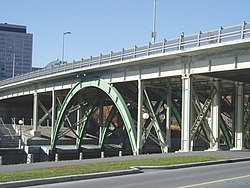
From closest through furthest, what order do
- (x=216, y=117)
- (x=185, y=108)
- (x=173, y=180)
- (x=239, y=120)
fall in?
1. (x=173, y=180)
2. (x=185, y=108)
3. (x=216, y=117)
4. (x=239, y=120)

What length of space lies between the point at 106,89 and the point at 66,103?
978 cm

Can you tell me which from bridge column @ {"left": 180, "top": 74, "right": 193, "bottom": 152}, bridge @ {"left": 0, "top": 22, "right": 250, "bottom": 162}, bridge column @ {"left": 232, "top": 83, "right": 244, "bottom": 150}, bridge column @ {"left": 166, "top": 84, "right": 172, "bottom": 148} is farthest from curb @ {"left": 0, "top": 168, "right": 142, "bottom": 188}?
bridge column @ {"left": 166, "top": 84, "right": 172, "bottom": 148}

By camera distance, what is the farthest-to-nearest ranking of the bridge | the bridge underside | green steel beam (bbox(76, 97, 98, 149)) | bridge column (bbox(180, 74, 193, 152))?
green steel beam (bbox(76, 97, 98, 149))
the bridge underside
bridge column (bbox(180, 74, 193, 152))
the bridge

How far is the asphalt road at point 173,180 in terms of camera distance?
14164mm

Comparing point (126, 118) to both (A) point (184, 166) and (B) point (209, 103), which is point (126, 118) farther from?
(A) point (184, 166)

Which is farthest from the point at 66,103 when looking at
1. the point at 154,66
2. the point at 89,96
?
the point at 154,66

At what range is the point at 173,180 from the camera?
50.4 ft

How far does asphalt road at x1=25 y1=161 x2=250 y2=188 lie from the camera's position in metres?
14.2

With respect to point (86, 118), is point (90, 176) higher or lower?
lower

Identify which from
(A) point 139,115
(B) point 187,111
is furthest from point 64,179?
(A) point 139,115

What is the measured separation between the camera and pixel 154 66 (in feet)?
111

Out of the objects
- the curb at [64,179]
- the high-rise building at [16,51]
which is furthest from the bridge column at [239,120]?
the high-rise building at [16,51]

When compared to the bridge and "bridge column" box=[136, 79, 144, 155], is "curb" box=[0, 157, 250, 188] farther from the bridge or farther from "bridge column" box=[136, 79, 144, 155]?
"bridge column" box=[136, 79, 144, 155]

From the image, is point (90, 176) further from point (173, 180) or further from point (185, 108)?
point (185, 108)
